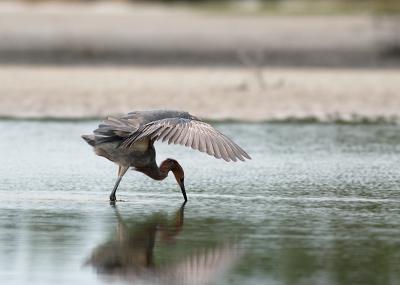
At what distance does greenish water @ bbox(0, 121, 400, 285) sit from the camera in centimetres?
834

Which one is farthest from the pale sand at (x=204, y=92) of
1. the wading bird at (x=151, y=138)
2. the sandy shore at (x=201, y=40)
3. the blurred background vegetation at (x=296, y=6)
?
the blurred background vegetation at (x=296, y=6)

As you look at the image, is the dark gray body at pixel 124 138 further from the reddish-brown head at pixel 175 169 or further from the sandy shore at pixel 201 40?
the sandy shore at pixel 201 40

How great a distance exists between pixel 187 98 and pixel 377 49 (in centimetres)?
996

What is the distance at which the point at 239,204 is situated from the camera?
11242mm

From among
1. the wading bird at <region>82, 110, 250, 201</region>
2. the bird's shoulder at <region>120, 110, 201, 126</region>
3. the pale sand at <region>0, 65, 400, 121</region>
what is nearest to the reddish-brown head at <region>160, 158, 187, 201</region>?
the wading bird at <region>82, 110, 250, 201</region>

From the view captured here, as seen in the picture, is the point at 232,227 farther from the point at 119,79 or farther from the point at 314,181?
the point at 119,79

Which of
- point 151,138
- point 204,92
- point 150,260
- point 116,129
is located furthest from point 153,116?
point 204,92

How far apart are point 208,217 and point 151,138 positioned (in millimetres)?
1042

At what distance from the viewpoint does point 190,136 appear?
10.9m

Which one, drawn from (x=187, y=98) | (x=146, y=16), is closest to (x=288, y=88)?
(x=187, y=98)

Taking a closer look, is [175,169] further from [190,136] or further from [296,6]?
[296,6]

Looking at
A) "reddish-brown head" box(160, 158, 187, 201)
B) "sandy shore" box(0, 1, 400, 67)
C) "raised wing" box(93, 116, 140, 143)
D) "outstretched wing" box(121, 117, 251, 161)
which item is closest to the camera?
"outstretched wing" box(121, 117, 251, 161)

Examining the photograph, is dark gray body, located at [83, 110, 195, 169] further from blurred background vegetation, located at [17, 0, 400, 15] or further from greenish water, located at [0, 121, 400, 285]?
blurred background vegetation, located at [17, 0, 400, 15]

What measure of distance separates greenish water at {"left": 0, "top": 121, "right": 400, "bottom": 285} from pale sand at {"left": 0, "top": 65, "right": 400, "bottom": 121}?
363 cm
